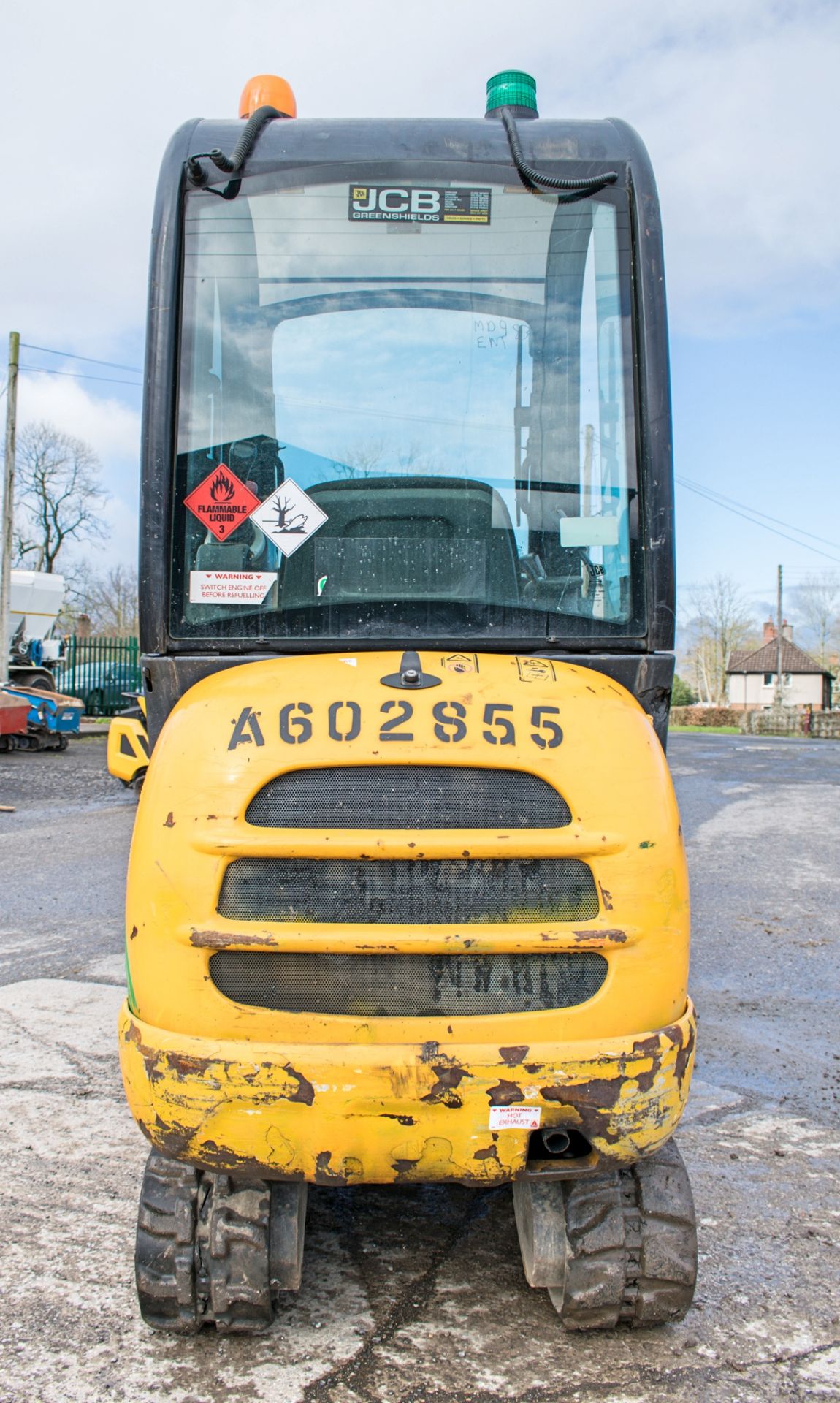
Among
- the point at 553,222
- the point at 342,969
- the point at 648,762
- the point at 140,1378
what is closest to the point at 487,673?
the point at 648,762

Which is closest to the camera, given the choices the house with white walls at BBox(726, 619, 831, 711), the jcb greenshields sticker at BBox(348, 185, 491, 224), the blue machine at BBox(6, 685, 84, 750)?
the jcb greenshields sticker at BBox(348, 185, 491, 224)

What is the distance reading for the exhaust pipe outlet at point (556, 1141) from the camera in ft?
7.73

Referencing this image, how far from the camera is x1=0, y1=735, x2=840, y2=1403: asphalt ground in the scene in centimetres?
248

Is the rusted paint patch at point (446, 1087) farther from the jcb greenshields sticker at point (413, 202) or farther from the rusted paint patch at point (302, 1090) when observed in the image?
the jcb greenshields sticker at point (413, 202)

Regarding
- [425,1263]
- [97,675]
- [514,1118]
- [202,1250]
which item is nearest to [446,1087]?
[514,1118]

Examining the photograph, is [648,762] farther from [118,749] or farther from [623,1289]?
[118,749]

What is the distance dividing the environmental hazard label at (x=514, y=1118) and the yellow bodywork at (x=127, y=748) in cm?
184

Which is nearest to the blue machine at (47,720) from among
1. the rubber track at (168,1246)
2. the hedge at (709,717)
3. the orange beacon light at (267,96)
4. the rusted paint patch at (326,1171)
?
the orange beacon light at (267,96)

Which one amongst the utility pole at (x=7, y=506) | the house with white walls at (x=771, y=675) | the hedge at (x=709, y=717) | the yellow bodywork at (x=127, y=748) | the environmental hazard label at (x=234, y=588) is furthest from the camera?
the house with white walls at (x=771, y=675)

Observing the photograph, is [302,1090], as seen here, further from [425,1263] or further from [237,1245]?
[425,1263]

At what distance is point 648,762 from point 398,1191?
6.12 ft

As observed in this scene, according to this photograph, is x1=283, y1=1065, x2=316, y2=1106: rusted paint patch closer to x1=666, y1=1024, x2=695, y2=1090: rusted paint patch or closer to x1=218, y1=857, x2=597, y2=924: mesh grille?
x1=218, y1=857, x2=597, y2=924: mesh grille

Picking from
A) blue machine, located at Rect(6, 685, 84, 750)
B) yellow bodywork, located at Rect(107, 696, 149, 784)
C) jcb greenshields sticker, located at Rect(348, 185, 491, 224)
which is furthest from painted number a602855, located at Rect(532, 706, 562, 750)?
blue machine, located at Rect(6, 685, 84, 750)

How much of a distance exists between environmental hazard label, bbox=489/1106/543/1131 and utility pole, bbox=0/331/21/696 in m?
20.9
